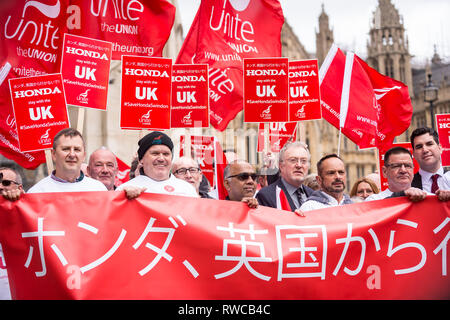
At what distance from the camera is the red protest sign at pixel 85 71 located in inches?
267

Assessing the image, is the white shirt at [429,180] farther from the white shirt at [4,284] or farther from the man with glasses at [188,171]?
the white shirt at [4,284]

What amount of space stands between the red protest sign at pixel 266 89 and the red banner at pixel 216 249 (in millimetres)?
3070

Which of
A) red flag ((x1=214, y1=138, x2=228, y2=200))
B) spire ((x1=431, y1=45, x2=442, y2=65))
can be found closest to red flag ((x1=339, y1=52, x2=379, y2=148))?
red flag ((x1=214, y1=138, x2=228, y2=200))

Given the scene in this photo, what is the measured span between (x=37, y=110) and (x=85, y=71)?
2.90ft

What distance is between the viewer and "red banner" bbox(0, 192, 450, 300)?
14.2 feet

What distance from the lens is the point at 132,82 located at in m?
6.92

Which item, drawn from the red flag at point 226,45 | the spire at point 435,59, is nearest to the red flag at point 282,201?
the red flag at point 226,45

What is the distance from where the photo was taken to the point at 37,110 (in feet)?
20.4

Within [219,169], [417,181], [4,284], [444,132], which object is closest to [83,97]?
[219,169]

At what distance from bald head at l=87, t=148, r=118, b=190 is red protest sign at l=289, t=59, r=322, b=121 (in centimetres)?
279

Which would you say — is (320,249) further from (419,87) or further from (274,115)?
(419,87)

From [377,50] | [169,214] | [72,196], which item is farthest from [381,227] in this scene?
[377,50]

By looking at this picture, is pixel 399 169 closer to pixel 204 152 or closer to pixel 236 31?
pixel 236 31
